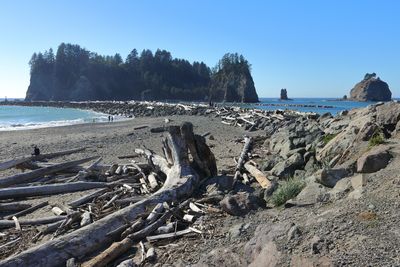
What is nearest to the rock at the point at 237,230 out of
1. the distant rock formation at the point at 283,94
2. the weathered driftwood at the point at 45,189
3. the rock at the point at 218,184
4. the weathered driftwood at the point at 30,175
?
the rock at the point at 218,184

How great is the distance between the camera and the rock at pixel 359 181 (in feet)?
19.6

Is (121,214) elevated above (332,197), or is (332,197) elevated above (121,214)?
(332,197)

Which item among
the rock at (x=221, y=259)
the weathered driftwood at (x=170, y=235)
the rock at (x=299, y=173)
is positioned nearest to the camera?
the rock at (x=221, y=259)

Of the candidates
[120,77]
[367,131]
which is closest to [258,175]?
[367,131]

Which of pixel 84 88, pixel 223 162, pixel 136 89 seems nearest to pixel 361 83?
pixel 136 89

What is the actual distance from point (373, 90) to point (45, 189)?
14440 cm

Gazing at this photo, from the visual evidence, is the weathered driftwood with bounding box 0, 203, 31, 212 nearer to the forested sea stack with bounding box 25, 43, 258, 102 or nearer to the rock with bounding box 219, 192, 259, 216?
the rock with bounding box 219, 192, 259, 216

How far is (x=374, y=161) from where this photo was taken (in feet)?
21.7

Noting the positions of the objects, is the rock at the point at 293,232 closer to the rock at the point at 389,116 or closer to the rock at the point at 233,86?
the rock at the point at 389,116

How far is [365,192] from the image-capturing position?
18.6 feet

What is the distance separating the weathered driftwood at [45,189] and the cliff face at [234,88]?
4820 inches

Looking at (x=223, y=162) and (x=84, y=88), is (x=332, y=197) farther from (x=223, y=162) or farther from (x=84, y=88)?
(x=84, y=88)

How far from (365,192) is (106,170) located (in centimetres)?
728

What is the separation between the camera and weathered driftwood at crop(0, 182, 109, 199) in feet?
28.4
